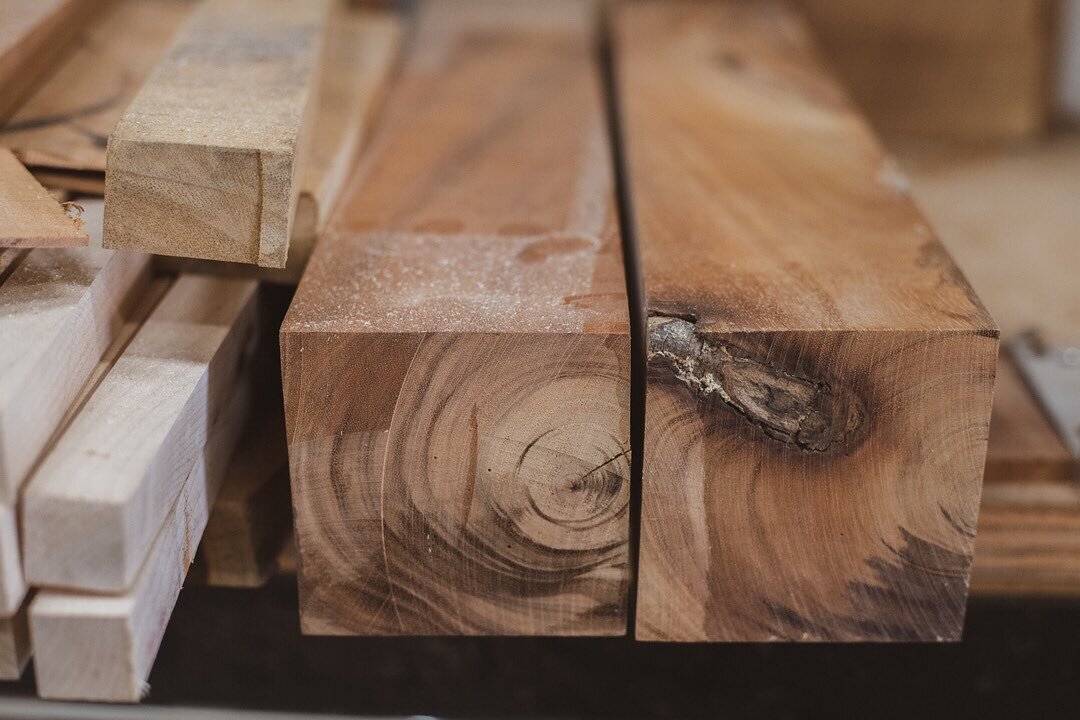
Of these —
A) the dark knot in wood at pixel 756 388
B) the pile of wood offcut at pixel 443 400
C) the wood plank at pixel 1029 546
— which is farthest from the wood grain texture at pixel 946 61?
the dark knot in wood at pixel 756 388

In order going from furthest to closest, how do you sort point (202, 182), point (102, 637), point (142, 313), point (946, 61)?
point (946, 61) → point (142, 313) → point (202, 182) → point (102, 637)

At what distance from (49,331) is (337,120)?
53 cm

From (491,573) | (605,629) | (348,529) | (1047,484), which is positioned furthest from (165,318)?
(1047,484)

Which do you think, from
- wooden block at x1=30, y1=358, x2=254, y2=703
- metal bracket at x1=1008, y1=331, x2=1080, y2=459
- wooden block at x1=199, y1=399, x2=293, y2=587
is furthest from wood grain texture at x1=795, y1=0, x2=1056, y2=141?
wooden block at x1=30, y1=358, x2=254, y2=703

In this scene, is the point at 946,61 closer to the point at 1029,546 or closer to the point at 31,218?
the point at 1029,546

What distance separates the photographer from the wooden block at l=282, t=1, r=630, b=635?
2.80 ft

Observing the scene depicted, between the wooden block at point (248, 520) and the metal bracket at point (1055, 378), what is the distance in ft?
2.73

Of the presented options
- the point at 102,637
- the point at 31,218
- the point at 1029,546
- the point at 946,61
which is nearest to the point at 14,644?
the point at 102,637

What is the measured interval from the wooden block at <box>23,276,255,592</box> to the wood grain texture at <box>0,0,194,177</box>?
0.20m

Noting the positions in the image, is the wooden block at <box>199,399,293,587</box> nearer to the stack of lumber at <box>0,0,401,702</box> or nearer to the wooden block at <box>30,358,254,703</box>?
the stack of lumber at <box>0,0,401,702</box>

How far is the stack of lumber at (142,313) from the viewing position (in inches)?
30.2

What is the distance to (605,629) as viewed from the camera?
0.95m

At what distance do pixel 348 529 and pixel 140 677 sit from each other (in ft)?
0.66

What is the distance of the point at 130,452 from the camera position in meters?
0.80
